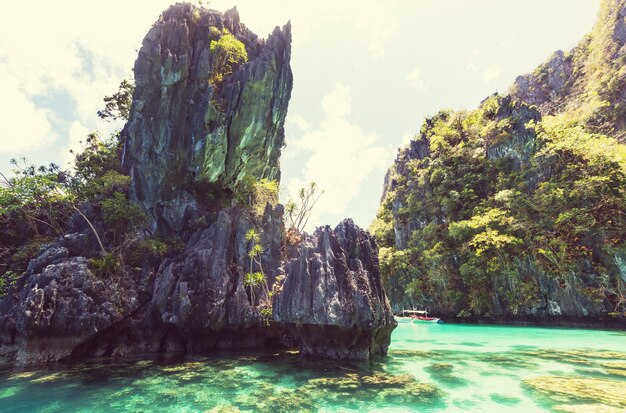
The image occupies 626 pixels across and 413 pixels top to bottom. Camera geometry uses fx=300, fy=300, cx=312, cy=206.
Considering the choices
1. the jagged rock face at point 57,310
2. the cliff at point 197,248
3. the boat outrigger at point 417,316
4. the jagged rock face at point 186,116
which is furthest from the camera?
the boat outrigger at point 417,316

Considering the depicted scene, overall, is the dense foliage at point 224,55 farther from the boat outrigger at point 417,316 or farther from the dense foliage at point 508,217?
the boat outrigger at point 417,316

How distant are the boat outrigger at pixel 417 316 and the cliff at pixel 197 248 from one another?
859 inches

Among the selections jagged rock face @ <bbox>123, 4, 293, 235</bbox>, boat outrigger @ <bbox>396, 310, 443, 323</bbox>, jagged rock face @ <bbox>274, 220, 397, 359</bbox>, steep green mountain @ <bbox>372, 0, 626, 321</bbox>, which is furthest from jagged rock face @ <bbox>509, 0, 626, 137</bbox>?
jagged rock face @ <bbox>123, 4, 293, 235</bbox>

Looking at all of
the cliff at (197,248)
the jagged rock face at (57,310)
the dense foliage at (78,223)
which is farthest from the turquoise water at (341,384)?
the dense foliage at (78,223)

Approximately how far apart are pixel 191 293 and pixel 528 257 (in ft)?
99.1

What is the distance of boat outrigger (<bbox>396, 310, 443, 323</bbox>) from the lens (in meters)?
37.0

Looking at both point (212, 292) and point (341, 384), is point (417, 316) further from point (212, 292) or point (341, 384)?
point (341, 384)

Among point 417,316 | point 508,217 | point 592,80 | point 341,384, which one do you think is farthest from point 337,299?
point 592,80

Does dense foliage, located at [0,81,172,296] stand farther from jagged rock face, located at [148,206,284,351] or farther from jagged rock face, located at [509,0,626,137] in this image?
jagged rock face, located at [509,0,626,137]

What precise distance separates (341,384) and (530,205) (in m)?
28.4

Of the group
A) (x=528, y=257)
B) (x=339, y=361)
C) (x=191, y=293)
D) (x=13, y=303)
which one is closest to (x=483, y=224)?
(x=528, y=257)

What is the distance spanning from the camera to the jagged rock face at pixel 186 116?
22.5 meters

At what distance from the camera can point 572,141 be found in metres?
29.1

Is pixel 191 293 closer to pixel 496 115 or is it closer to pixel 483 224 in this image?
pixel 483 224
